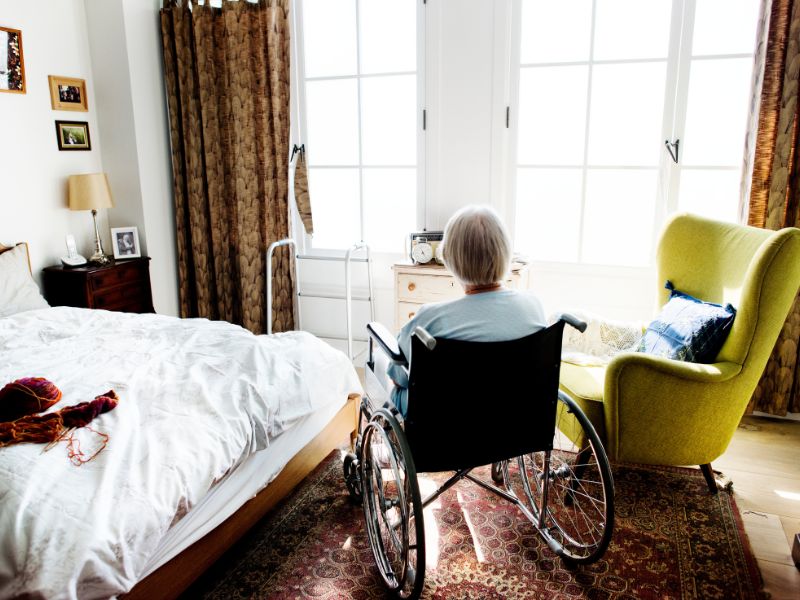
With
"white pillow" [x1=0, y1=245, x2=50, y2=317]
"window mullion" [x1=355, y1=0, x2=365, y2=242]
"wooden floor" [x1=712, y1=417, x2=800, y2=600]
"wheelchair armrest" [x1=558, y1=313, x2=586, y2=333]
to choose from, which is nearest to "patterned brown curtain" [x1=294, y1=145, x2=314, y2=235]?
"window mullion" [x1=355, y1=0, x2=365, y2=242]

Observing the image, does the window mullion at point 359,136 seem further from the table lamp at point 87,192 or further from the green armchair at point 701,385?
the green armchair at point 701,385

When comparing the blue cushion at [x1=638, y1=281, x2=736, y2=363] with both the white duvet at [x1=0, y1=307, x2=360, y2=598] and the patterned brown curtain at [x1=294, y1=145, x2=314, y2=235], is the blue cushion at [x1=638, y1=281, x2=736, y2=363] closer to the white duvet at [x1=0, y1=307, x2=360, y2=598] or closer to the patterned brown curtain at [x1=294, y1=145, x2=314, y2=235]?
the white duvet at [x1=0, y1=307, x2=360, y2=598]

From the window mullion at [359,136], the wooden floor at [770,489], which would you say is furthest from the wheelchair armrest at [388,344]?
the window mullion at [359,136]

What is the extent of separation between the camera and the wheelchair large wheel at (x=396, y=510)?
158 cm

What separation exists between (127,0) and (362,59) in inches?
57.0

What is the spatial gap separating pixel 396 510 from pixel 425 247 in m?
1.52

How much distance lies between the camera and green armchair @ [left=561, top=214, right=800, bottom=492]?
Answer: 80.0 inches

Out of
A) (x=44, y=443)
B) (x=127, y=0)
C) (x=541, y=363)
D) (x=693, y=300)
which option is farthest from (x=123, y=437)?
(x=127, y=0)

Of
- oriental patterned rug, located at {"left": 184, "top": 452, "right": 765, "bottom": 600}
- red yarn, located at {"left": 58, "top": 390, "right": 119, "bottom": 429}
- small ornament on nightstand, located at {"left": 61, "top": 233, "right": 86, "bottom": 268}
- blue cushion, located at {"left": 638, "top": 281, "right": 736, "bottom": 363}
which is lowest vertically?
oriental patterned rug, located at {"left": 184, "top": 452, "right": 765, "bottom": 600}

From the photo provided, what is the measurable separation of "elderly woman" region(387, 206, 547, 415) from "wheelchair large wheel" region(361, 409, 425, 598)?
0.93 ft

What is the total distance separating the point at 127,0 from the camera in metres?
3.58

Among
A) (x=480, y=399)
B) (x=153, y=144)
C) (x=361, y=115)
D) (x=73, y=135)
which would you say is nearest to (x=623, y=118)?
(x=361, y=115)

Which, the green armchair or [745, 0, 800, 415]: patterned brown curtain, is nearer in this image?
the green armchair

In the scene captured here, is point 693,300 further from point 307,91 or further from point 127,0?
point 127,0
